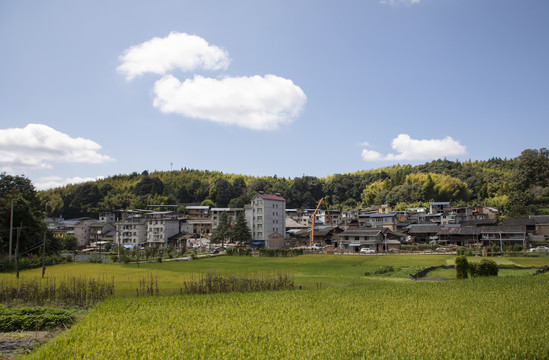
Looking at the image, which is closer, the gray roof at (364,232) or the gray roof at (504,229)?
the gray roof at (504,229)

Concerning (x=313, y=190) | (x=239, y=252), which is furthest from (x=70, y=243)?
(x=313, y=190)

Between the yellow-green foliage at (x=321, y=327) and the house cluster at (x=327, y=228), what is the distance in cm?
4529

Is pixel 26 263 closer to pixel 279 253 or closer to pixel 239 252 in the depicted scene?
pixel 239 252

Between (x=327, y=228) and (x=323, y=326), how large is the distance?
64563mm

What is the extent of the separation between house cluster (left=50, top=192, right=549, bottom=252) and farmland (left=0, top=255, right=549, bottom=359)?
4361 cm

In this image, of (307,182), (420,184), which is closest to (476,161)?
(420,184)

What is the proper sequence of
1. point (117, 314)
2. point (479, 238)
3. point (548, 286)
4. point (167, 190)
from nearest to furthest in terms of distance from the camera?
point (117, 314)
point (548, 286)
point (479, 238)
point (167, 190)

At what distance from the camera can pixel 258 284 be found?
22953 mm

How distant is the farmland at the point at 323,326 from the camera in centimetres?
1028

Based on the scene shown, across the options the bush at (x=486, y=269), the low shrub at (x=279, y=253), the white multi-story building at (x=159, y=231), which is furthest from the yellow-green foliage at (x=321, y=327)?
the white multi-story building at (x=159, y=231)

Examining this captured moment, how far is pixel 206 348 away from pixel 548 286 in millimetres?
19179

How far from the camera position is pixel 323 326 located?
12859mm

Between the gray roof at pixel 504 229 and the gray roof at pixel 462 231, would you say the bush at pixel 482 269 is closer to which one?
the gray roof at pixel 504 229

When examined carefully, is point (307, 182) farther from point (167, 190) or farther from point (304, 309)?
point (304, 309)
